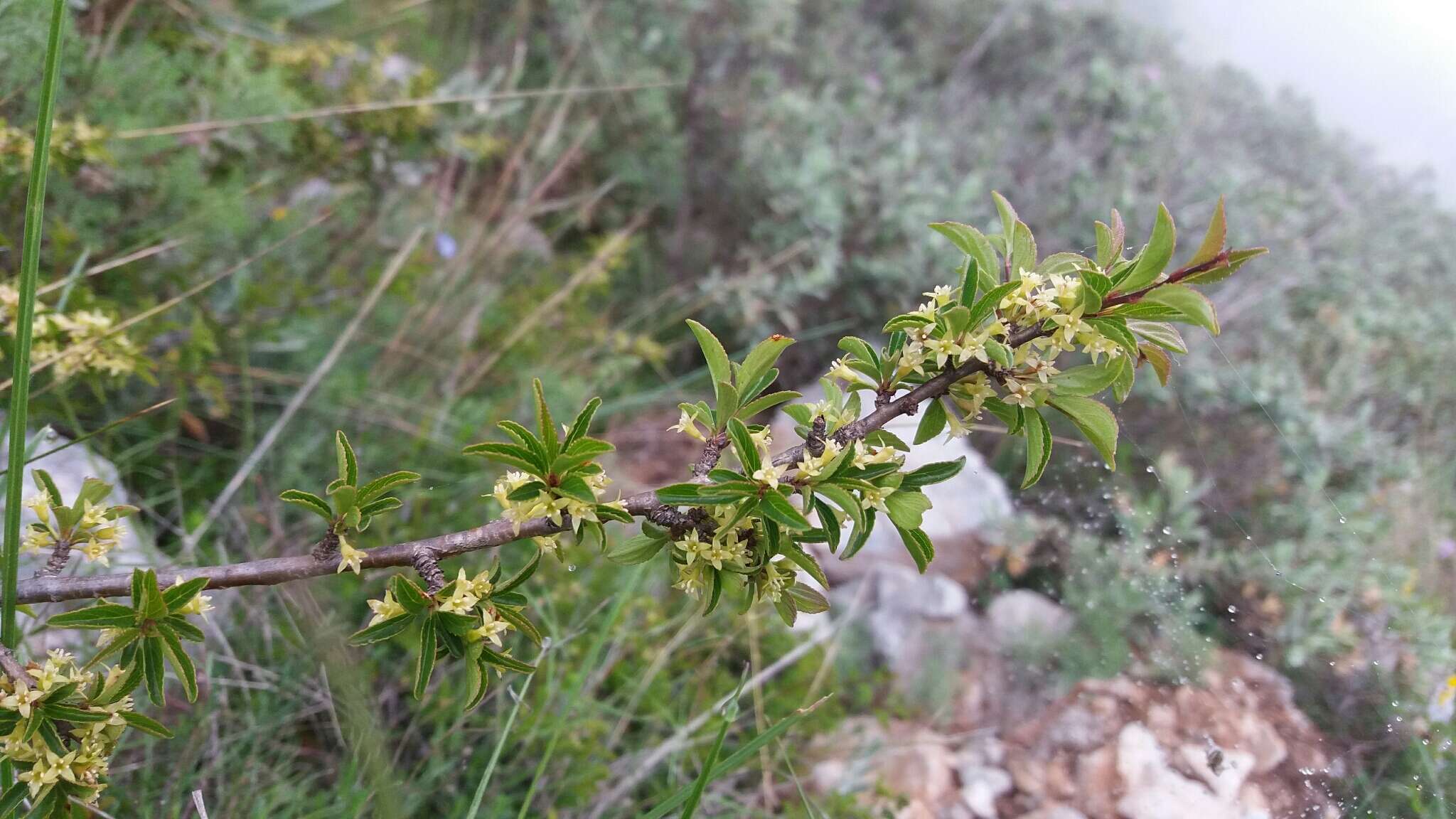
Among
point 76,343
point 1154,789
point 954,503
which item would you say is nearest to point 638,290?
point 954,503

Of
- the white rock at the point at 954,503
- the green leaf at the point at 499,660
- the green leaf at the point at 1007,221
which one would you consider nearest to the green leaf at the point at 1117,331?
the green leaf at the point at 1007,221

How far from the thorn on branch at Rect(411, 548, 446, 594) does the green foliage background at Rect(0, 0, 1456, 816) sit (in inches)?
6.6

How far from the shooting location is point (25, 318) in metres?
0.70

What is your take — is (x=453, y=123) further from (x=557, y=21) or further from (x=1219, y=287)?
(x=1219, y=287)

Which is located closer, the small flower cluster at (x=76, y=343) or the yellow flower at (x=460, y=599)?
the yellow flower at (x=460, y=599)

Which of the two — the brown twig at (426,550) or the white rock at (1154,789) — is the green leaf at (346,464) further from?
the white rock at (1154,789)

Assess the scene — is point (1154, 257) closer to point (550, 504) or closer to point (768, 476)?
point (768, 476)

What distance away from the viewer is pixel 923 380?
2.49 feet

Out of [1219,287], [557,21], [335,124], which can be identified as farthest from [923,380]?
[557,21]

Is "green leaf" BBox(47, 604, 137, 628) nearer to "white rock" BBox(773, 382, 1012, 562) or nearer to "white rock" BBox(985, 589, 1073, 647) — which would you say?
"white rock" BBox(985, 589, 1073, 647)

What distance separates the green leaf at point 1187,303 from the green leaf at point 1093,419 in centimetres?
9

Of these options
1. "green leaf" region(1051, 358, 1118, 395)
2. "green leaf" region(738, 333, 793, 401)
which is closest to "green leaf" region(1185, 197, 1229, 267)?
"green leaf" region(1051, 358, 1118, 395)

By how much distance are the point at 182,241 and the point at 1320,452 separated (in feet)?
9.16

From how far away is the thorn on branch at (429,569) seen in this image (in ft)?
2.32
